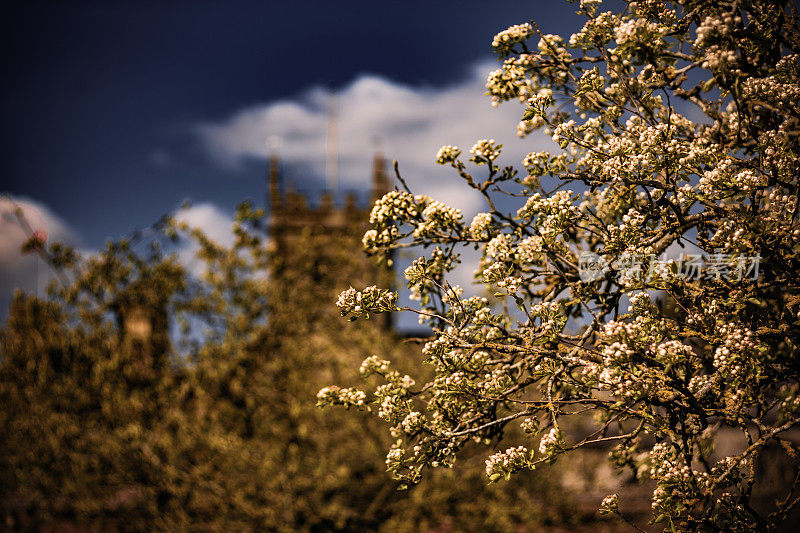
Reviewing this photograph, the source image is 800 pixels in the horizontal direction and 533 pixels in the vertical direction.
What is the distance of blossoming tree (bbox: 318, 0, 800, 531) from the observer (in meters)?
2.48

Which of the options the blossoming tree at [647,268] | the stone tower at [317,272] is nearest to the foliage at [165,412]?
the stone tower at [317,272]

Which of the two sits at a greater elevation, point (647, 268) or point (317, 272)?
point (317, 272)

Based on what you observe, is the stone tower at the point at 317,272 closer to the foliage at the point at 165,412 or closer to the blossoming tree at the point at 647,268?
the foliage at the point at 165,412

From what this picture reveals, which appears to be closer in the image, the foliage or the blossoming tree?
the blossoming tree

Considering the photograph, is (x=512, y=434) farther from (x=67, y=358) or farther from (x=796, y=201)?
(x=796, y=201)

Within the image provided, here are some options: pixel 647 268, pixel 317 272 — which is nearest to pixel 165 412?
pixel 317 272

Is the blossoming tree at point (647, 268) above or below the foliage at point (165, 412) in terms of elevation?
below

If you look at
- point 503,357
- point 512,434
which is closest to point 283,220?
point 512,434

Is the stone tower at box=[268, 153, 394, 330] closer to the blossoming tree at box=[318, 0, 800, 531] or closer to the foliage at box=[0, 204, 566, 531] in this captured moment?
the foliage at box=[0, 204, 566, 531]

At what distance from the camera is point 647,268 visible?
276cm

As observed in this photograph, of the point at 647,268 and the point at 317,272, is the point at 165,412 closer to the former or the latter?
the point at 317,272

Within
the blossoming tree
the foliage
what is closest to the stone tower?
the foliage

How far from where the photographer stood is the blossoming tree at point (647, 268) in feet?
8.14

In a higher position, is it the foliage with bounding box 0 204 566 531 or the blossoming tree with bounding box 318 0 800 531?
the foliage with bounding box 0 204 566 531
